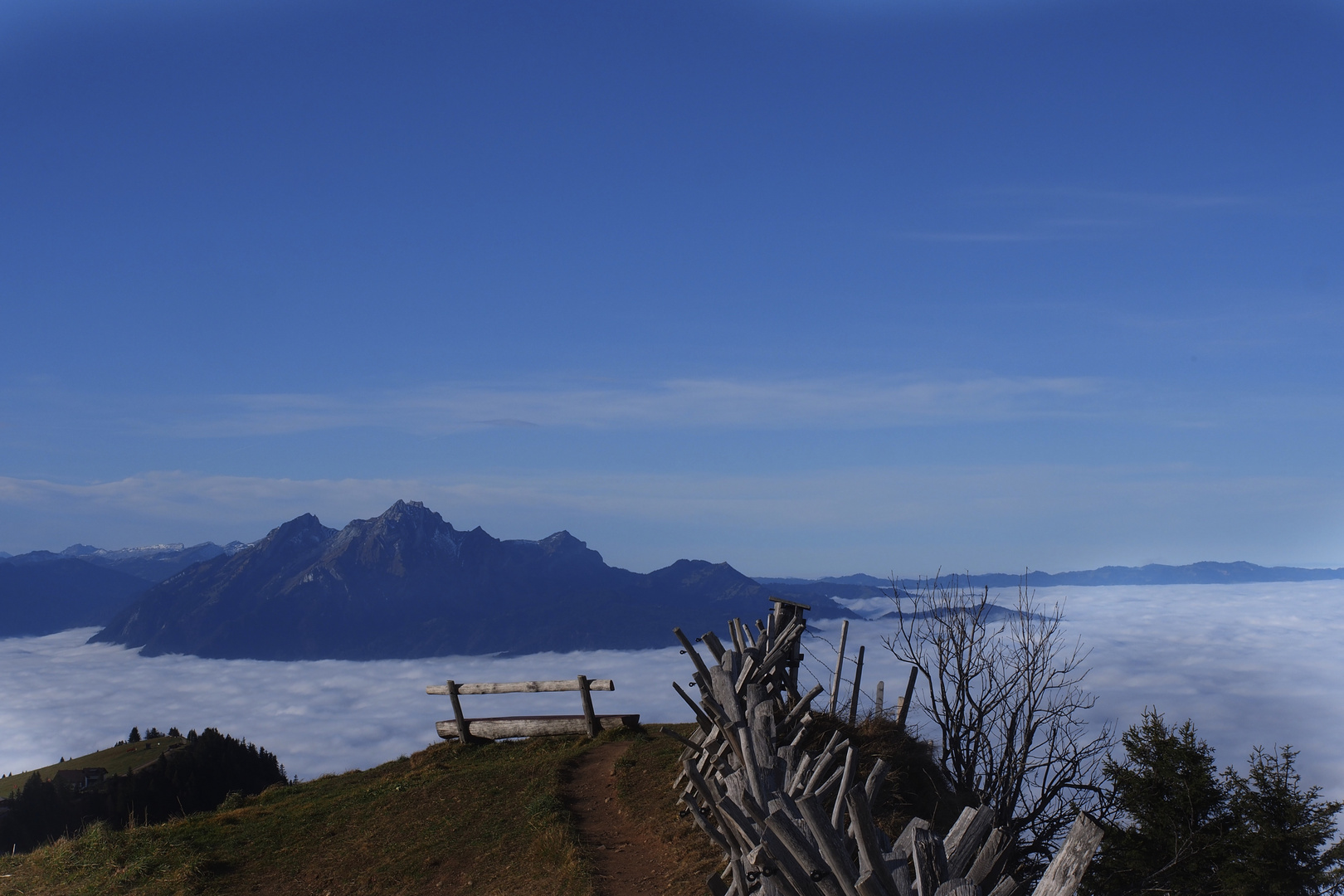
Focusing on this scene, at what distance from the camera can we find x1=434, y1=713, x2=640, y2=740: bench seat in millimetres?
22359

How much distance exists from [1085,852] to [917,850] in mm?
1152

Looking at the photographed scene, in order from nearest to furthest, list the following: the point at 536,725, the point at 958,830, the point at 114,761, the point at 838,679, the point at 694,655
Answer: the point at 958,830
the point at 694,655
the point at 838,679
the point at 536,725
the point at 114,761

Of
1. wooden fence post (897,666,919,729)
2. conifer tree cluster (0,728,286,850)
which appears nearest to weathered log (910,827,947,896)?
wooden fence post (897,666,919,729)

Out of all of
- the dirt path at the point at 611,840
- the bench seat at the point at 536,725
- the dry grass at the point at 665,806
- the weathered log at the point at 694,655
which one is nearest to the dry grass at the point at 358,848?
the dirt path at the point at 611,840

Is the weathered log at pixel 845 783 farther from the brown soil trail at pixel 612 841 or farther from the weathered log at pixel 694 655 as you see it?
the weathered log at pixel 694 655

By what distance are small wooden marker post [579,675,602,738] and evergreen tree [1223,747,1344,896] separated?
1843cm

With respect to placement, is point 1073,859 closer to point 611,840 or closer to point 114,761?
point 611,840

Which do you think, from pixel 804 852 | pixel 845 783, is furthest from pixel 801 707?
pixel 804 852

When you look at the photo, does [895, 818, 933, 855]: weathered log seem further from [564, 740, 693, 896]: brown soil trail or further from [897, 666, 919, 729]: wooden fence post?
[897, 666, 919, 729]: wooden fence post

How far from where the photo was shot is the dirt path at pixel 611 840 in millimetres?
12424

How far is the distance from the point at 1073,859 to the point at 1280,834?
28312 mm

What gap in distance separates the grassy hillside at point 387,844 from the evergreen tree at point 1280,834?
18.3 meters

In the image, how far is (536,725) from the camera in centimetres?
2245

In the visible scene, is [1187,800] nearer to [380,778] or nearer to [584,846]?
[584,846]
